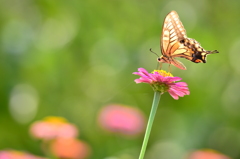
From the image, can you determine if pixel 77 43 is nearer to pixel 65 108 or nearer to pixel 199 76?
pixel 65 108

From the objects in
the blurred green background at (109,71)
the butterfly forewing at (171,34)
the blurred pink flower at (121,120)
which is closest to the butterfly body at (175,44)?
the butterfly forewing at (171,34)

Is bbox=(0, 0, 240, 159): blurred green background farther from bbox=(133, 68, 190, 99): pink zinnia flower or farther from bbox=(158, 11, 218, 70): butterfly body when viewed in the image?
bbox=(133, 68, 190, 99): pink zinnia flower

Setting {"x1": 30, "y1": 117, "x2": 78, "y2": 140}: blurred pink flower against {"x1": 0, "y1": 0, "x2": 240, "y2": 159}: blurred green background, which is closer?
{"x1": 30, "y1": 117, "x2": 78, "y2": 140}: blurred pink flower

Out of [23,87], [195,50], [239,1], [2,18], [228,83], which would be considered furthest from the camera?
[239,1]

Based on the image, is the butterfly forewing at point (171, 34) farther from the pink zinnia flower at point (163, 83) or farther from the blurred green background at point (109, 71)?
the blurred green background at point (109, 71)

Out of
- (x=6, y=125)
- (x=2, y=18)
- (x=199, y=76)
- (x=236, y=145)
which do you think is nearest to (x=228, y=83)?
(x=199, y=76)

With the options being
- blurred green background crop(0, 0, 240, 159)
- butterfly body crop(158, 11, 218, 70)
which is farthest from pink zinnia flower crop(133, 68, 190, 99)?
blurred green background crop(0, 0, 240, 159)
